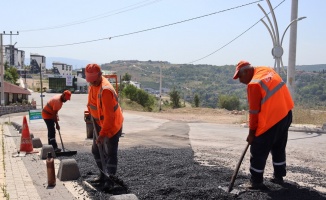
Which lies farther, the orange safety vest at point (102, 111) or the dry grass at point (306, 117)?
the dry grass at point (306, 117)

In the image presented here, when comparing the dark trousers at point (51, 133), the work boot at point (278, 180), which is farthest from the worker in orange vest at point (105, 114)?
the dark trousers at point (51, 133)

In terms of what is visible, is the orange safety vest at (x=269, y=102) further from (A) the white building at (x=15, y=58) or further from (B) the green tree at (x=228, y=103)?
(A) the white building at (x=15, y=58)

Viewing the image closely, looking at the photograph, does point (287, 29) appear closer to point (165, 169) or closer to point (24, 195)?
point (165, 169)

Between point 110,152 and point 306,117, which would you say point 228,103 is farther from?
point 110,152

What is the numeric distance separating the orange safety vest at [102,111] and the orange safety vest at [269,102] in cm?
176

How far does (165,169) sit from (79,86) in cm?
8525

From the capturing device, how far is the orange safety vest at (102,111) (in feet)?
17.1

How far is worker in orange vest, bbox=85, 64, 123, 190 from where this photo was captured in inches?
204

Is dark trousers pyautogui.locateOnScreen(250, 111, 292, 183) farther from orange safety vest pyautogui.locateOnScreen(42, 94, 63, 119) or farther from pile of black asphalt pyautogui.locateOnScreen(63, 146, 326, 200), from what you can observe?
orange safety vest pyautogui.locateOnScreen(42, 94, 63, 119)

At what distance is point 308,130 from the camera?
1472 cm

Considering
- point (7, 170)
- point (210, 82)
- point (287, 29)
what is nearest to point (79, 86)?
point (210, 82)

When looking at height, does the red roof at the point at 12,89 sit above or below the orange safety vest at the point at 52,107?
below

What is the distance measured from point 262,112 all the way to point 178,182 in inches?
61.2

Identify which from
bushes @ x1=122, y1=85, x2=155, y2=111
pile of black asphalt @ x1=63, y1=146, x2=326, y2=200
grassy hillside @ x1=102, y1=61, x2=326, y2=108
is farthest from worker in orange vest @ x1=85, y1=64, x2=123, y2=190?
grassy hillside @ x1=102, y1=61, x2=326, y2=108
